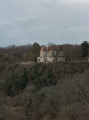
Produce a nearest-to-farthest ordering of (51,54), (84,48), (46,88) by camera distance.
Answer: (46,88) → (84,48) → (51,54)

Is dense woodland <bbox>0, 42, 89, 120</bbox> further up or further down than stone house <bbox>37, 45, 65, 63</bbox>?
further down

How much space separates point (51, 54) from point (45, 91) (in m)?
17.4

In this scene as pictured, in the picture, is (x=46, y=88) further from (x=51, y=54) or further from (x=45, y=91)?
(x=51, y=54)

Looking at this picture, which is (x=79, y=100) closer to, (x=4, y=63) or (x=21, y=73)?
(x=21, y=73)

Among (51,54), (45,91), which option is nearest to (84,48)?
(51,54)

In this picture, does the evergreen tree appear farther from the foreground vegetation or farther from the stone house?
the foreground vegetation

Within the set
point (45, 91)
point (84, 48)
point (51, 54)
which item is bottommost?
point (45, 91)

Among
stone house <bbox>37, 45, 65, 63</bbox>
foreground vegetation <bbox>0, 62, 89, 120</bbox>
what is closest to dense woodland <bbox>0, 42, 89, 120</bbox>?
foreground vegetation <bbox>0, 62, 89, 120</bbox>

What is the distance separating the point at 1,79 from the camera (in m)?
42.7

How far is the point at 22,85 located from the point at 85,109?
79.5 ft

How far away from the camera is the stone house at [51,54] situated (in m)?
45.2

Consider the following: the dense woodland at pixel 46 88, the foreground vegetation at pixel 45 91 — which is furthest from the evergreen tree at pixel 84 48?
the foreground vegetation at pixel 45 91

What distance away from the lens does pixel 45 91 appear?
29.6 meters

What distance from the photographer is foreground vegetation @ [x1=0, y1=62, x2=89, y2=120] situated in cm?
2102
